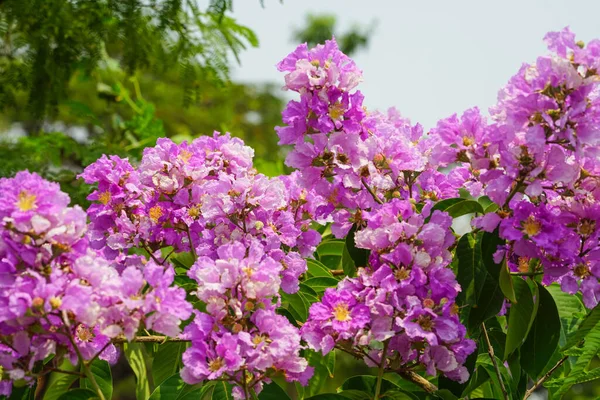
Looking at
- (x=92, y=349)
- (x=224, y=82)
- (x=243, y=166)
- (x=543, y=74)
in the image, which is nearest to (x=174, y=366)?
(x=92, y=349)

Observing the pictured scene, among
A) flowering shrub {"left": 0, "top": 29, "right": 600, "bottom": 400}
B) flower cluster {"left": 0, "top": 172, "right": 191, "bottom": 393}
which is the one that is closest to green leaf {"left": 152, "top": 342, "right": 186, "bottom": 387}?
flowering shrub {"left": 0, "top": 29, "right": 600, "bottom": 400}

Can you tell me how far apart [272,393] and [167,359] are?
1.30 feet

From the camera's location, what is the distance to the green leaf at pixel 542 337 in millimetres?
1780

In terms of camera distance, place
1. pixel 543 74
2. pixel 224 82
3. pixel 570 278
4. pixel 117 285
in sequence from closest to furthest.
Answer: pixel 117 285 → pixel 543 74 → pixel 570 278 → pixel 224 82

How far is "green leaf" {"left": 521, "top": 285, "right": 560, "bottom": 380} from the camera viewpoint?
1780 millimetres

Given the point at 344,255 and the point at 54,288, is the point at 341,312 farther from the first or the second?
the point at 54,288

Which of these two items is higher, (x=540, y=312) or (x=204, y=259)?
(x=204, y=259)

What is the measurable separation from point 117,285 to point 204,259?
0.23 metres

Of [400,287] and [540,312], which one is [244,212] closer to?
[400,287]

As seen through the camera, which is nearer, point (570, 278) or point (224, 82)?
point (570, 278)

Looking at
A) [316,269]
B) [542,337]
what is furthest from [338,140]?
[542,337]

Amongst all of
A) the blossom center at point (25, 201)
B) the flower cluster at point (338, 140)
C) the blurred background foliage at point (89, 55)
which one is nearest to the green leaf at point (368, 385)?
the flower cluster at point (338, 140)

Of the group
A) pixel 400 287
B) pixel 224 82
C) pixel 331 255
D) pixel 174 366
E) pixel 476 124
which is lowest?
pixel 174 366

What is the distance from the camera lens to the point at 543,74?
61.8 inches
